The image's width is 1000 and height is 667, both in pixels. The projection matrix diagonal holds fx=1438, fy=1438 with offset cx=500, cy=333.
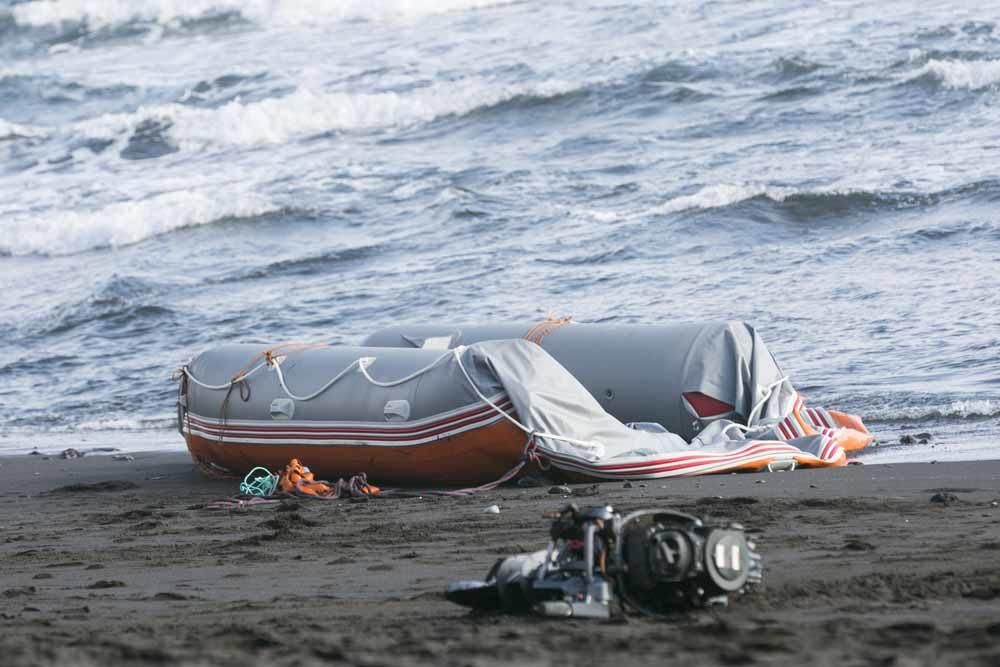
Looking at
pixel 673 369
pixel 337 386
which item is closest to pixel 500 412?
pixel 337 386

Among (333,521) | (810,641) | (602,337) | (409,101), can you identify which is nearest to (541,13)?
(409,101)

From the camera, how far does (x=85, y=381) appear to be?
13.3 metres

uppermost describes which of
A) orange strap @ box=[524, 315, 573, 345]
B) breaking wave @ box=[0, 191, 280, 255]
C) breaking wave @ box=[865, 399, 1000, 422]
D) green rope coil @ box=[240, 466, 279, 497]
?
orange strap @ box=[524, 315, 573, 345]

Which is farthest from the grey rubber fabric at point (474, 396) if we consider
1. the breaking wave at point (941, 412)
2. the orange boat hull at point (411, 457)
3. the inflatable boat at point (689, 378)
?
the breaking wave at point (941, 412)

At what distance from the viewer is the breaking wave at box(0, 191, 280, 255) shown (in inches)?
777

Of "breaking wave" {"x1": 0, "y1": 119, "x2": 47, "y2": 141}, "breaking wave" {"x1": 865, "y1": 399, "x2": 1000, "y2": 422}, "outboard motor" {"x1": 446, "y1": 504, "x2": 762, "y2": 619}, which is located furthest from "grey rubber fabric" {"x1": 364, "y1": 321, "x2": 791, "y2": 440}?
"breaking wave" {"x1": 0, "y1": 119, "x2": 47, "y2": 141}

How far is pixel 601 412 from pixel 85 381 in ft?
22.9

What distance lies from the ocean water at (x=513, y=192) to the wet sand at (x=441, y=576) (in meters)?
2.03

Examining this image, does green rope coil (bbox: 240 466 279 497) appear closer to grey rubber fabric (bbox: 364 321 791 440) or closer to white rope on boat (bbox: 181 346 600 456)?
white rope on boat (bbox: 181 346 600 456)

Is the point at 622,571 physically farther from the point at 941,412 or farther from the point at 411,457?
the point at 941,412

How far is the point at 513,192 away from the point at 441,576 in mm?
13088

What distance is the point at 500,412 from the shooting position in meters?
7.57

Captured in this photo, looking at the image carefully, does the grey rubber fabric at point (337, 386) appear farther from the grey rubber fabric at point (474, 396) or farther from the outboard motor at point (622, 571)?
the outboard motor at point (622, 571)

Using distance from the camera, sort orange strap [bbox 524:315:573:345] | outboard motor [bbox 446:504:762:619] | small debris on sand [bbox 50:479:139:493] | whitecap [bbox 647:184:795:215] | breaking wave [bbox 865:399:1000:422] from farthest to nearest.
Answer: whitecap [bbox 647:184:795:215], orange strap [bbox 524:315:573:345], breaking wave [bbox 865:399:1000:422], small debris on sand [bbox 50:479:139:493], outboard motor [bbox 446:504:762:619]
